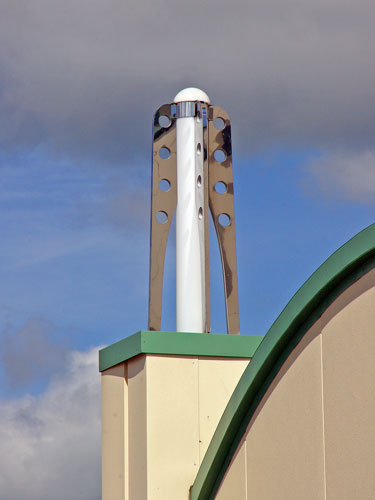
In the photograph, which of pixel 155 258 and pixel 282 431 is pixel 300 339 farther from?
pixel 155 258

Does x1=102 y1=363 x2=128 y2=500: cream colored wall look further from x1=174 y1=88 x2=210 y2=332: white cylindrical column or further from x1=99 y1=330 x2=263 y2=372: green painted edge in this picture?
x1=174 y1=88 x2=210 y2=332: white cylindrical column

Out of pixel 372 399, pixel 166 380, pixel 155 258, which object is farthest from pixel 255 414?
pixel 155 258

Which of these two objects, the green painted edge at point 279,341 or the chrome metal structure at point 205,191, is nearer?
the green painted edge at point 279,341

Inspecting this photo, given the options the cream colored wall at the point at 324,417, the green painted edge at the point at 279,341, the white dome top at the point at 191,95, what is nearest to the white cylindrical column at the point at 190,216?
the white dome top at the point at 191,95

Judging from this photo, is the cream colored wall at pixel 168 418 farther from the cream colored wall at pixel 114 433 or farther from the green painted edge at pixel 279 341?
the green painted edge at pixel 279 341

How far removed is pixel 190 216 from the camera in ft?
35.8

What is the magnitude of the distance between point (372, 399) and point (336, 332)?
2.24 feet

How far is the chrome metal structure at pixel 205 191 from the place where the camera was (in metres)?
11.0

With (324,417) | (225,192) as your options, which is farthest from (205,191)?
(324,417)

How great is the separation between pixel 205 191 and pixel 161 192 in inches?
18.8

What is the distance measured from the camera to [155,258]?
11031mm

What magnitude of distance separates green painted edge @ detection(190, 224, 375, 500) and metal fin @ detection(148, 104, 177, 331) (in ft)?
7.44

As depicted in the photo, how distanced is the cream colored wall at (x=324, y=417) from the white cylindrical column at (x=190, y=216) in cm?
224

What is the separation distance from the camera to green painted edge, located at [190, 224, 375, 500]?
711cm
